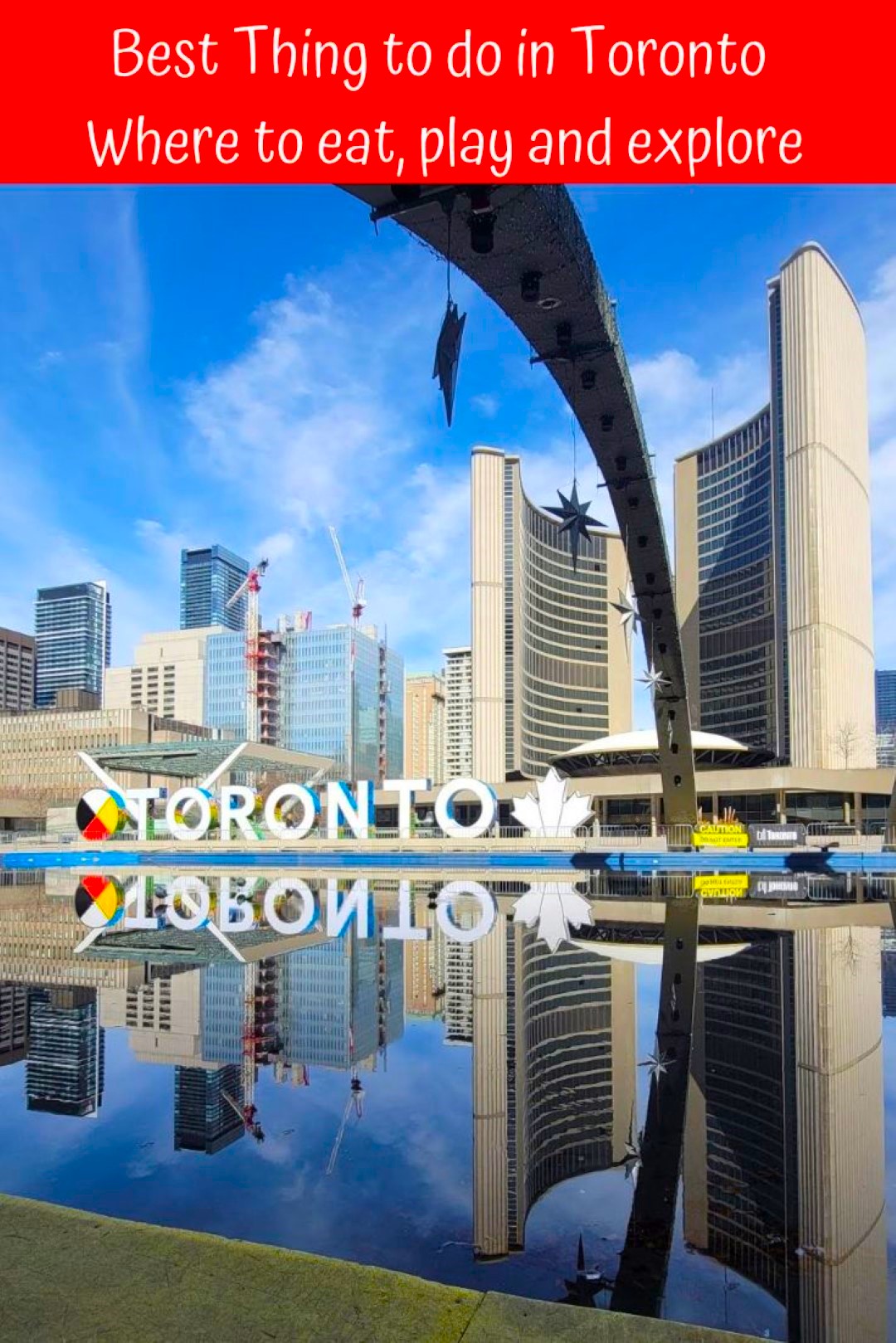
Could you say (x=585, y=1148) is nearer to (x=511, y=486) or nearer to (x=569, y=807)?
(x=569, y=807)

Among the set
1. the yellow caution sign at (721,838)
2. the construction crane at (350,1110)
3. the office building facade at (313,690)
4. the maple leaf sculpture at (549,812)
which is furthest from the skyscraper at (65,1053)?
the office building facade at (313,690)

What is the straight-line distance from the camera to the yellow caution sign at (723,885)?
30.1 meters

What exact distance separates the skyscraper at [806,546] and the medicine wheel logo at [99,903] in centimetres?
9421

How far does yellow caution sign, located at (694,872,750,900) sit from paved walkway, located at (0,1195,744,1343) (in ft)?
87.7

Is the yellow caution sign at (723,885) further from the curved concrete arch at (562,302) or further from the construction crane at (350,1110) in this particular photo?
the construction crane at (350,1110)

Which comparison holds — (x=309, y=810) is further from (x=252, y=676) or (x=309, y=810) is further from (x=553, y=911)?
(x=252, y=676)

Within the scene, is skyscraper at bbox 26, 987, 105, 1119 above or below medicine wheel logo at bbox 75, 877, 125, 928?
above

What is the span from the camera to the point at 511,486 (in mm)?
155750

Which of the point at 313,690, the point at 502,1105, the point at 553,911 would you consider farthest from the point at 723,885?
the point at 313,690

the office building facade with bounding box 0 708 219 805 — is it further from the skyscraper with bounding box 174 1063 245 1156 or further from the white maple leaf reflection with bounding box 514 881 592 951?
the skyscraper with bounding box 174 1063 245 1156

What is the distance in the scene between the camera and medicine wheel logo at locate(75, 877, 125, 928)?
25359mm

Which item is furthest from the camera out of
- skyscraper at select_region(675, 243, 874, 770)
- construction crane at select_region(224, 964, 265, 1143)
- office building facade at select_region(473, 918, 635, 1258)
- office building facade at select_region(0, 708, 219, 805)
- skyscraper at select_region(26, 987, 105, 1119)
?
office building facade at select_region(0, 708, 219, 805)

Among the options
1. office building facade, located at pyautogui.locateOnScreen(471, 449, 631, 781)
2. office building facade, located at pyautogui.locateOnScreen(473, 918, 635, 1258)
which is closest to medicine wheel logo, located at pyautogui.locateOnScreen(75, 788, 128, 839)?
office building facade, located at pyautogui.locateOnScreen(473, 918, 635, 1258)

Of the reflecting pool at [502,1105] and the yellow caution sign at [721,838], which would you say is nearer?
the reflecting pool at [502,1105]
